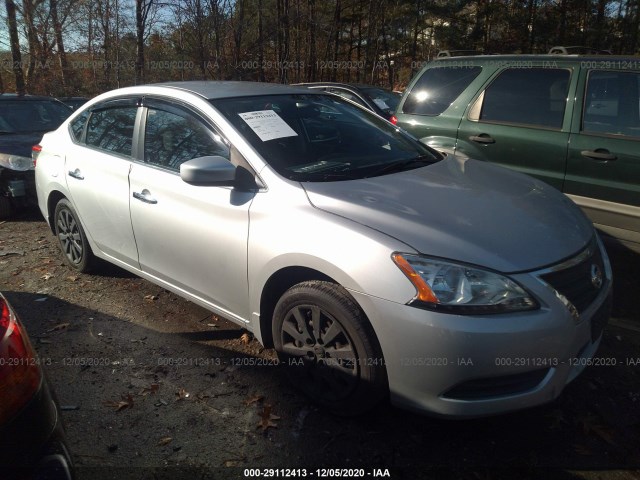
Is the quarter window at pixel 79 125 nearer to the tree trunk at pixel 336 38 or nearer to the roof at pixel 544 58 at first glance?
the roof at pixel 544 58

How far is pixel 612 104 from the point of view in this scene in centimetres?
443

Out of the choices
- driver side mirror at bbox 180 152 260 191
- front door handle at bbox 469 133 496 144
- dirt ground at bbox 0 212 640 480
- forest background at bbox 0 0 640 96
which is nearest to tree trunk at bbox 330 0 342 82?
forest background at bbox 0 0 640 96

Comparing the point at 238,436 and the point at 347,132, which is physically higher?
the point at 347,132

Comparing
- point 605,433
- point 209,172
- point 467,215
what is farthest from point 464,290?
point 209,172

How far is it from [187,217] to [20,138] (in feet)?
16.2

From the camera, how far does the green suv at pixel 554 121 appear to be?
4293 millimetres

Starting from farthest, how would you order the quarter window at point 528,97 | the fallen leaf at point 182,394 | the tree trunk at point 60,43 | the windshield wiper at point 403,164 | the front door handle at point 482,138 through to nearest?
the tree trunk at point 60,43, the front door handle at point 482,138, the quarter window at point 528,97, the windshield wiper at point 403,164, the fallen leaf at point 182,394

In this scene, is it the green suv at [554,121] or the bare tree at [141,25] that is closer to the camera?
the green suv at [554,121]

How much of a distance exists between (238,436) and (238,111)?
1959 millimetres

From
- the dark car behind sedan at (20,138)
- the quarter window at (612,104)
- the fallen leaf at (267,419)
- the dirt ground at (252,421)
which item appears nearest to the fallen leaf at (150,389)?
the dirt ground at (252,421)

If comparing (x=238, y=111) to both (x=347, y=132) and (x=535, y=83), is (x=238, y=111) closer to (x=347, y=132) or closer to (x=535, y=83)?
(x=347, y=132)

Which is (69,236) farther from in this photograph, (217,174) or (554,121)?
(554,121)

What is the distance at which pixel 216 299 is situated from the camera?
326 cm

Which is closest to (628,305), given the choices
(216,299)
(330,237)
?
(330,237)
